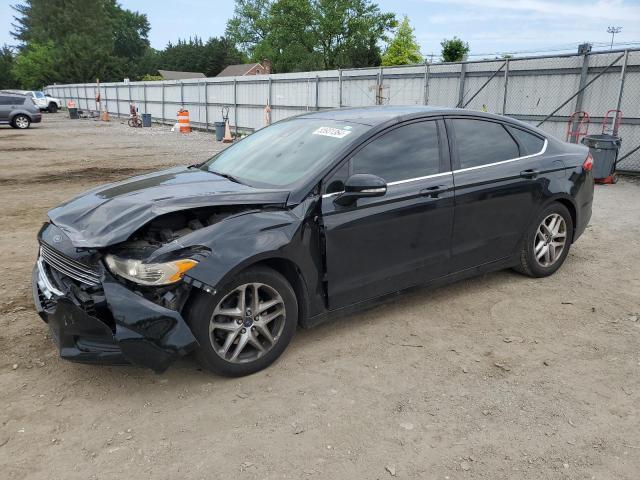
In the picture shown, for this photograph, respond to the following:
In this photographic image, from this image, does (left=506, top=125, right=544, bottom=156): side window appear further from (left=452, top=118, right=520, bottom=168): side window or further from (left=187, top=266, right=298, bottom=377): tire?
(left=187, top=266, right=298, bottom=377): tire

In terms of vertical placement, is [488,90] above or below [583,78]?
below

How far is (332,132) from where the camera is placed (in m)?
3.92

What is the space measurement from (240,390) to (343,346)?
86 cm

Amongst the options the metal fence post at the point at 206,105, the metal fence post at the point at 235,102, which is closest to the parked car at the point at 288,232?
the metal fence post at the point at 235,102

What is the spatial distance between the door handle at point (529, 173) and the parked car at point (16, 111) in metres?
27.0

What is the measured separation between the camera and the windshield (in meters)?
3.68

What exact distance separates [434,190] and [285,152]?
117 centimetres

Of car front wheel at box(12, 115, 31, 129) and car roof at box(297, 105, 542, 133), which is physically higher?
car roof at box(297, 105, 542, 133)

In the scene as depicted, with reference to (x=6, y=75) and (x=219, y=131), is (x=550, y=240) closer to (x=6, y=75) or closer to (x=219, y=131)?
(x=219, y=131)

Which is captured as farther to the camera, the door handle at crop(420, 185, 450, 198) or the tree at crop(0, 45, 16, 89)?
the tree at crop(0, 45, 16, 89)

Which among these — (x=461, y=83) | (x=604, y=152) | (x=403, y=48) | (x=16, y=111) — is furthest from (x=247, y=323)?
(x=403, y=48)

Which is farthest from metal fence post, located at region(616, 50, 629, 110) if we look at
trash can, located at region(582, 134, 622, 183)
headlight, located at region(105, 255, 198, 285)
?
headlight, located at region(105, 255, 198, 285)

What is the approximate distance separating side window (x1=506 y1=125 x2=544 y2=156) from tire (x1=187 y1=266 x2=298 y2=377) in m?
2.65

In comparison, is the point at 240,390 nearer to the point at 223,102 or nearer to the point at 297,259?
the point at 297,259
